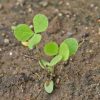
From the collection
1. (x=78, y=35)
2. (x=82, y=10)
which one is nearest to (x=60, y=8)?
(x=82, y=10)

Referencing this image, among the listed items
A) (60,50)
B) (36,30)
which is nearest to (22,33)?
(36,30)

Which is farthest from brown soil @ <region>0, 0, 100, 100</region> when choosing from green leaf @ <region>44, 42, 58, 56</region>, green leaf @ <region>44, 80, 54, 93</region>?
green leaf @ <region>44, 42, 58, 56</region>

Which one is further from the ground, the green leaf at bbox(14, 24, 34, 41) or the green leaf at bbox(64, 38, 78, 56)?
the green leaf at bbox(14, 24, 34, 41)

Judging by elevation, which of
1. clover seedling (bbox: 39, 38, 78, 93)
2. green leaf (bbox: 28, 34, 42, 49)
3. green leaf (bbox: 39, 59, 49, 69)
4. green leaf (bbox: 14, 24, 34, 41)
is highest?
green leaf (bbox: 14, 24, 34, 41)

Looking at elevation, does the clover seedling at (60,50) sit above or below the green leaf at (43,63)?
above

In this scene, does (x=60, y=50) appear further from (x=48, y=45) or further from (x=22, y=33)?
(x=22, y=33)

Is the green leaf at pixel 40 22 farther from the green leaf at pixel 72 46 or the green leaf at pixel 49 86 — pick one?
the green leaf at pixel 49 86

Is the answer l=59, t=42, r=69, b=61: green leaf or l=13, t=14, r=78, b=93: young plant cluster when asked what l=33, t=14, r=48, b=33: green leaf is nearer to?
l=13, t=14, r=78, b=93: young plant cluster

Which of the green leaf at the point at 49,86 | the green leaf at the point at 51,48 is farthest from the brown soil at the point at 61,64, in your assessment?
the green leaf at the point at 51,48
